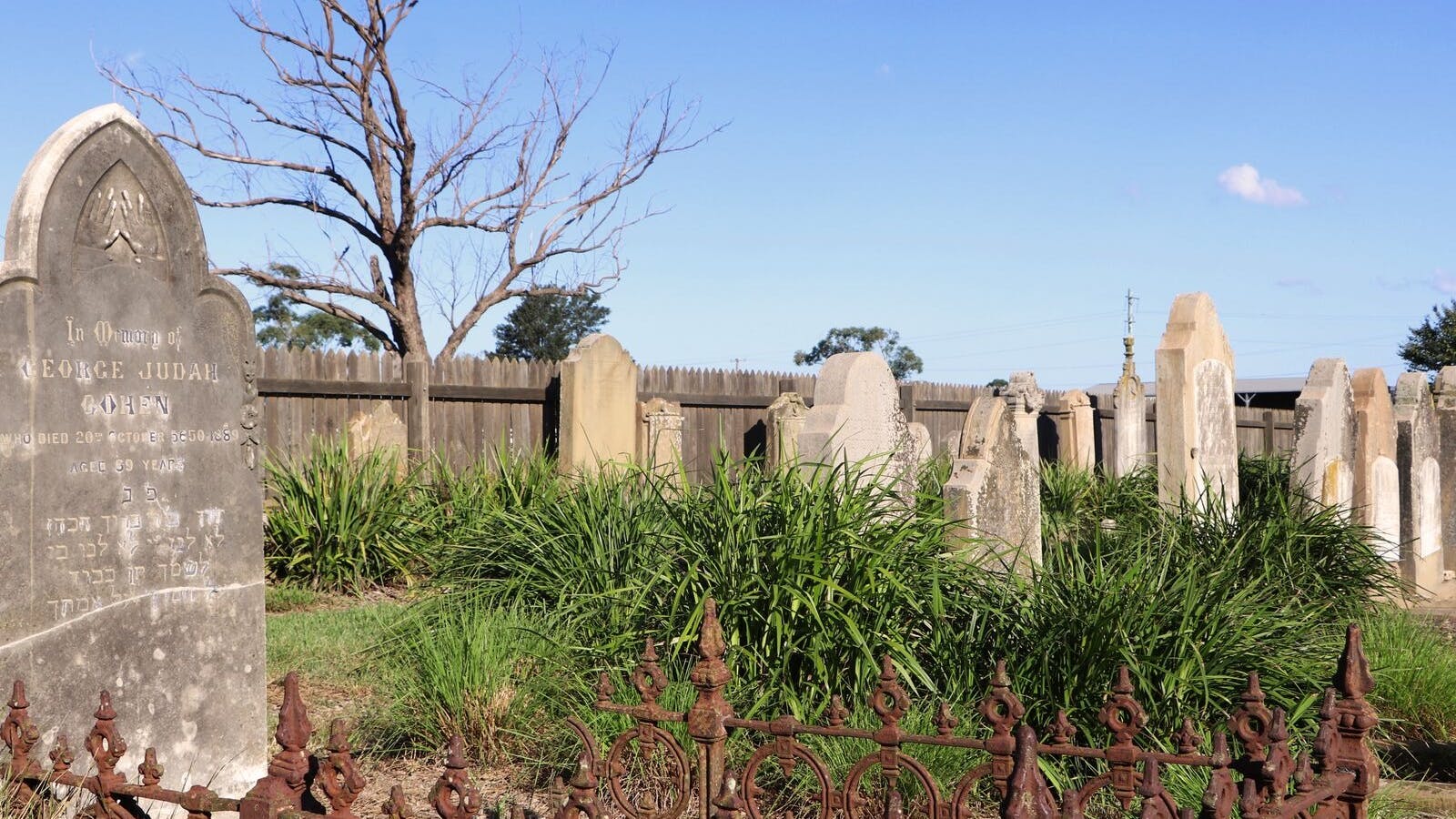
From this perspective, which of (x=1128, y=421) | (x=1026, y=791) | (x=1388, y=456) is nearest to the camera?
(x=1026, y=791)

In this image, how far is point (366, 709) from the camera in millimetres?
5363

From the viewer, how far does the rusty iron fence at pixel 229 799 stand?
2.67 m

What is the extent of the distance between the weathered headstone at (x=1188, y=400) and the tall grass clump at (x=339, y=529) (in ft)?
18.3

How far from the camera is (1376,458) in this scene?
35.2ft

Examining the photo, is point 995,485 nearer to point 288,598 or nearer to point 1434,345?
point 288,598

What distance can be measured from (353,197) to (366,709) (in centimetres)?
1716

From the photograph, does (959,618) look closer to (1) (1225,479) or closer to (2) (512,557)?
(2) (512,557)

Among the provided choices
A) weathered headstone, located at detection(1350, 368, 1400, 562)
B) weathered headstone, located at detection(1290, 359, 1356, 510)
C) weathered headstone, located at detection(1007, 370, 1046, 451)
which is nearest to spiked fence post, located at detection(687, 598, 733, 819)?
weathered headstone, located at detection(1290, 359, 1356, 510)

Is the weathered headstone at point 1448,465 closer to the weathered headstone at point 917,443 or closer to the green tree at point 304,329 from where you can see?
the weathered headstone at point 917,443

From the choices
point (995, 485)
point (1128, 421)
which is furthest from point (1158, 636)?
point (1128, 421)

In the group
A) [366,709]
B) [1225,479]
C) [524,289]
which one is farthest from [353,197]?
[366,709]

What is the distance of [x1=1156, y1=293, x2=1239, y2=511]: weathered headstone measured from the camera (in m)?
9.71

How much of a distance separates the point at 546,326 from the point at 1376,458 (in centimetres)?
4132

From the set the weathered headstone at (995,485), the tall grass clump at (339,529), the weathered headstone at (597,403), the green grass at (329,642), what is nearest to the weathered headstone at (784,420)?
the weathered headstone at (597,403)
